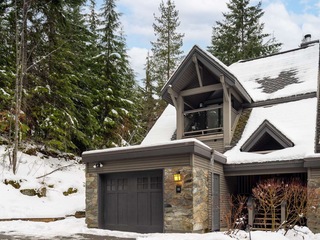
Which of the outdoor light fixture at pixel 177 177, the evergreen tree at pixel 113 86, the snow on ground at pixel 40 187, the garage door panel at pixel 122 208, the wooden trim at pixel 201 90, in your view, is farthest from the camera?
the evergreen tree at pixel 113 86

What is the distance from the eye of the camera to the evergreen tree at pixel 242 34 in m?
27.8

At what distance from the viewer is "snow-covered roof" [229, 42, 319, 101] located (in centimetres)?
1313

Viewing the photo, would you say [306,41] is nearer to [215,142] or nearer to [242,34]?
[215,142]

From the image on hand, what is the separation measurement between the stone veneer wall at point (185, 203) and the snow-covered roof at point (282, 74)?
548 centimetres

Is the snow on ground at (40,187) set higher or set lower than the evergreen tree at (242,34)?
lower

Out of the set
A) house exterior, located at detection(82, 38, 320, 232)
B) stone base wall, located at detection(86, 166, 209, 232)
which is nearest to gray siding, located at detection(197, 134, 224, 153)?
house exterior, located at detection(82, 38, 320, 232)

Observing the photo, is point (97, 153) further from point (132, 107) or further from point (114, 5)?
point (114, 5)

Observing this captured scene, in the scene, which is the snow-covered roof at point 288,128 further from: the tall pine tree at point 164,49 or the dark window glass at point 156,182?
the tall pine tree at point 164,49

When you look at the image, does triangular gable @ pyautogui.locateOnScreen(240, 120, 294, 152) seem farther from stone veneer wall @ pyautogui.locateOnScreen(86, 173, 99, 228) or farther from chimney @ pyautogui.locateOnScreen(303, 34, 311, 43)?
chimney @ pyautogui.locateOnScreen(303, 34, 311, 43)

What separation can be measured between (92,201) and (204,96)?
6395 millimetres

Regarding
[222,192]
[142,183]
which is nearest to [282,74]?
[222,192]

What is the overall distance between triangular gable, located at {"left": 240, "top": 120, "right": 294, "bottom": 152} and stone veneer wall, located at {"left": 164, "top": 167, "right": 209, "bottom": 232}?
2.68m

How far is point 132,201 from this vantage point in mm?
9953

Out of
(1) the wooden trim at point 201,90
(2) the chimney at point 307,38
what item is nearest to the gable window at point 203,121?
(1) the wooden trim at point 201,90
